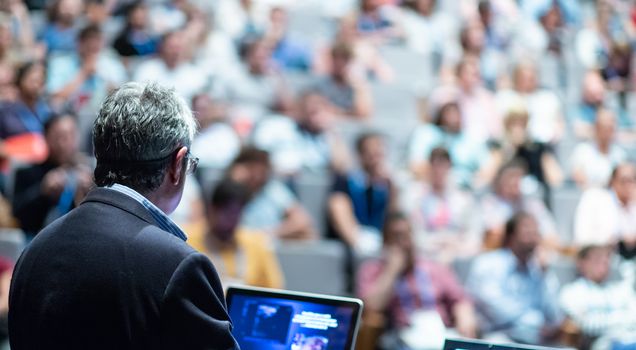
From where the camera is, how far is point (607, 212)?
7469 mm

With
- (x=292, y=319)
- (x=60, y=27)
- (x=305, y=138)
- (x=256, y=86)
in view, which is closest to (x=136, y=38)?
(x=60, y=27)

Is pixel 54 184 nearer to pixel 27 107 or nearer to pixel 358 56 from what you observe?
pixel 27 107

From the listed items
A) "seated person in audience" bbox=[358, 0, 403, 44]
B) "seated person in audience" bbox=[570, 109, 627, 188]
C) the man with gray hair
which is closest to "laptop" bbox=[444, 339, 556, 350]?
the man with gray hair

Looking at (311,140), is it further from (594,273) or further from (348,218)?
(594,273)

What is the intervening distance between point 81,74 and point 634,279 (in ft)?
13.1

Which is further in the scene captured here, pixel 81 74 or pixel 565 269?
pixel 81 74

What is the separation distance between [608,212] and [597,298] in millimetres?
1327

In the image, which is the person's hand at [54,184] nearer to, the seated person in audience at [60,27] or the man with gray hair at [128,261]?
the seated person in audience at [60,27]

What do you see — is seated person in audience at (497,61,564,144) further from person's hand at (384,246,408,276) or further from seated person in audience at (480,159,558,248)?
person's hand at (384,246,408,276)

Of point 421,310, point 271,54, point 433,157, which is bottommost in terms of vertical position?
point 421,310

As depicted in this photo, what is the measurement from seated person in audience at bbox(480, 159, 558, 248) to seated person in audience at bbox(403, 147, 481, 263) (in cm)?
11

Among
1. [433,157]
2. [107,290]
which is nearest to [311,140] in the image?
[433,157]

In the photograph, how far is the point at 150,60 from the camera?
26.8 feet

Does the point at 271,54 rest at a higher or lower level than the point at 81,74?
higher
